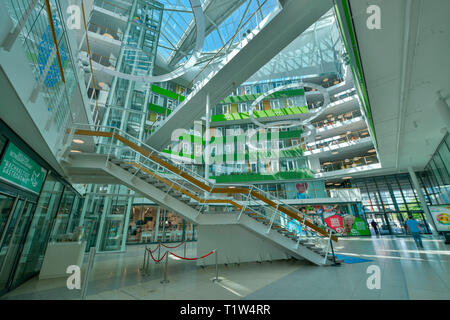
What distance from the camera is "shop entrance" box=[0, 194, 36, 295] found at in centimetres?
418

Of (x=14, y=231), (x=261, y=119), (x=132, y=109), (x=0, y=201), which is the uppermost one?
(x=261, y=119)

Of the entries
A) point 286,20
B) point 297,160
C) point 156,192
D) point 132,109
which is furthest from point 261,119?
point 156,192

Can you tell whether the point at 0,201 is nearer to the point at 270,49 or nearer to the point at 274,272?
the point at 274,272

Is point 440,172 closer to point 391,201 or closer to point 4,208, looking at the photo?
point 391,201

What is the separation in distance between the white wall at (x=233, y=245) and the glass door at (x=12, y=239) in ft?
16.7

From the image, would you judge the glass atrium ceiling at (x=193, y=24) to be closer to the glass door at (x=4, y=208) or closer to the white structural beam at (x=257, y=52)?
the white structural beam at (x=257, y=52)

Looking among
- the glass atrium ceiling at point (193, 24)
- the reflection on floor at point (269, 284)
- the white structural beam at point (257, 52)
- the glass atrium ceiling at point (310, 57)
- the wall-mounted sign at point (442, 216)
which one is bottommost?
the reflection on floor at point (269, 284)

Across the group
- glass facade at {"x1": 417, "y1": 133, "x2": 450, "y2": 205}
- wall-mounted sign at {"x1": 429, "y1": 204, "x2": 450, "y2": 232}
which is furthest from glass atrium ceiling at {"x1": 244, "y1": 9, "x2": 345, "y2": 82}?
wall-mounted sign at {"x1": 429, "y1": 204, "x2": 450, "y2": 232}

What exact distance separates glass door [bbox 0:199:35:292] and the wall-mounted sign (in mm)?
17448

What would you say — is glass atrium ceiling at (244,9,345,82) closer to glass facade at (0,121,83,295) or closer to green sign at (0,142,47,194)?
glass facade at (0,121,83,295)

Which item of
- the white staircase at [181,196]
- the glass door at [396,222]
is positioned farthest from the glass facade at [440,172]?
the white staircase at [181,196]

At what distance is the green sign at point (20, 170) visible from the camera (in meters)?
3.87

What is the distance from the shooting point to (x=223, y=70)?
8977mm
